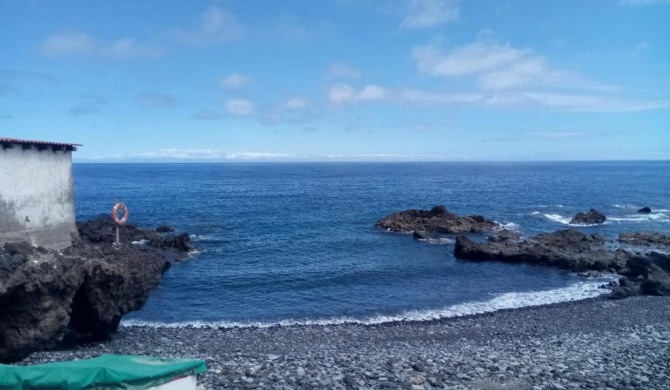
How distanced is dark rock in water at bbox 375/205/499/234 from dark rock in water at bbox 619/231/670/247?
12.7m

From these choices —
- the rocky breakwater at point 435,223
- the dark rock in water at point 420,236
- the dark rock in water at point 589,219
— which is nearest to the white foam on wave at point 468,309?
the dark rock in water at point 420,236

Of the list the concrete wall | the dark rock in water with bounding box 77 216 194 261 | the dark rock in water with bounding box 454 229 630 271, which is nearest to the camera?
the concrete wall

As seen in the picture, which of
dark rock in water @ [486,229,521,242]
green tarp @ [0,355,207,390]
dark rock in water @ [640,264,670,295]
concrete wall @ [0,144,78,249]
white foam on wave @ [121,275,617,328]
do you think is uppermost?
concrete wall @ [0,144,78,249]

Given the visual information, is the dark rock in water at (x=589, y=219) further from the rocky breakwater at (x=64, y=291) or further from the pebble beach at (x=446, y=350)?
the rocky breakwater at (x=64, y=291)

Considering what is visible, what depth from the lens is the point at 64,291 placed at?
18953mm

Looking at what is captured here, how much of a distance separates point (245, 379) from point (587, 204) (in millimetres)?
76801

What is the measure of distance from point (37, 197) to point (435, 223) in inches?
1596

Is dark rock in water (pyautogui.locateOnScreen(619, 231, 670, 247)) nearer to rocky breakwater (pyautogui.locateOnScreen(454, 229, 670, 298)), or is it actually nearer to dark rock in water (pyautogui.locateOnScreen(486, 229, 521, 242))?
rocky breakwater (pyautogui.locateOnScreen(454, 229, 670, 298))

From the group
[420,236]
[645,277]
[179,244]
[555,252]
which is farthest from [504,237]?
[179,244]

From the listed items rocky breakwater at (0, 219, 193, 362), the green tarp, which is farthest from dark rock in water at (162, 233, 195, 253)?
the green tarp

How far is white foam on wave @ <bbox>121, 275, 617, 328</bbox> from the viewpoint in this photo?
25781 millimetres

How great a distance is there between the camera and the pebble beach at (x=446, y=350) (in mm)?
15547

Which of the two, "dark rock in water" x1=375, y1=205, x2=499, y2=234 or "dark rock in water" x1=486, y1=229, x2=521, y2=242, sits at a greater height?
"dark rock in water" x1=375, y1=205, x2=499, y2=234

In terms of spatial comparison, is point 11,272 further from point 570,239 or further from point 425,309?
point 570,239
